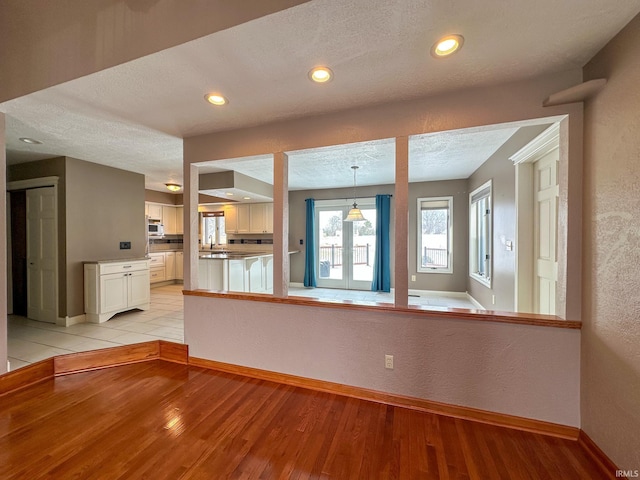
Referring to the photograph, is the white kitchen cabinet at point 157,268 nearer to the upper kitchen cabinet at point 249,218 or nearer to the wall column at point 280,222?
the upper kitchen cabinet at point 249,218

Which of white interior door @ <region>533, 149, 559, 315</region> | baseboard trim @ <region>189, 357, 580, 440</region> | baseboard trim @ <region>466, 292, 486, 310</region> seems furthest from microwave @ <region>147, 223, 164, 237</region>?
white interior door @ <region>533, 149, 559, 315</region>

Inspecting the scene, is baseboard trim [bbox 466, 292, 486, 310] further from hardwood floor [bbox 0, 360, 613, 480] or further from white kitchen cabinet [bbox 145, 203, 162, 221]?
white kitchen cabinet [bbox 145, 203, 162, 221]

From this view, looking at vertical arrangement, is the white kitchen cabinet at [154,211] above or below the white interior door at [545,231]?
above

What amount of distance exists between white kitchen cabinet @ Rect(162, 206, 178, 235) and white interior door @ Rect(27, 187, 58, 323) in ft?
A: 10.4

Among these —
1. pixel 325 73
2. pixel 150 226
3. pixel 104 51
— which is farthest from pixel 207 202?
pixel 325 73

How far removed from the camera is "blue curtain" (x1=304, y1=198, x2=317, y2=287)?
6281 mm

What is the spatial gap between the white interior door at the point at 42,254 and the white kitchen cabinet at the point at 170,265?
3.05 metres

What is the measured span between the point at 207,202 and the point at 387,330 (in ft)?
19.1

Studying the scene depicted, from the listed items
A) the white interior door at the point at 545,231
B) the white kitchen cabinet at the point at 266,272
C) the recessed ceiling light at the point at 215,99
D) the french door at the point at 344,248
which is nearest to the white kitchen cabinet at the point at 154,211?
the white kitchen cabinet at the point at 266,272

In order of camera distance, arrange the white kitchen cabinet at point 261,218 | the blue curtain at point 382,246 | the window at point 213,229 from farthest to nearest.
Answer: the window at point 213,229, the white kitchen cabinet at point 261,218, the blue curtain at point 382,246

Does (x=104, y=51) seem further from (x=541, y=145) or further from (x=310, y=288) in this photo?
(x=310, y=288)

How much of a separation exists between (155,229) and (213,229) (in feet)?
4.41

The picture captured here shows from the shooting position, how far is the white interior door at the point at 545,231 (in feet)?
8.07

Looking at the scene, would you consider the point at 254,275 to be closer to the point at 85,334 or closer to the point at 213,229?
the point at 85,334
